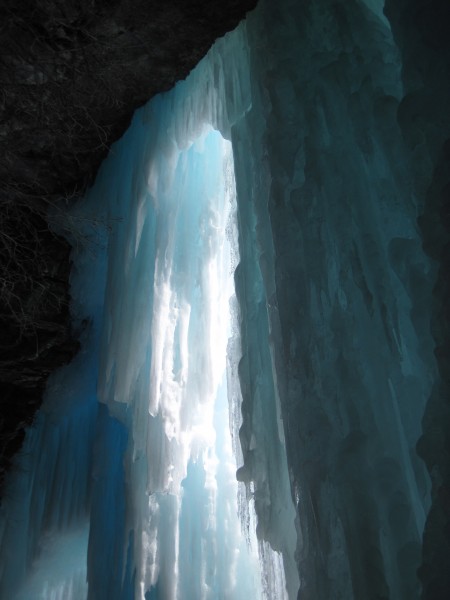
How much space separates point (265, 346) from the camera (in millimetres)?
2666

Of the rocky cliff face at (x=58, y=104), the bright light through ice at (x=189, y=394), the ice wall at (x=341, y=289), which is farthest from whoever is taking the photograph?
the rocky cliff face at (x=58, y=104)

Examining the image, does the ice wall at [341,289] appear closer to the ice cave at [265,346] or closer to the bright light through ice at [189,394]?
the ice cave at [265,346]

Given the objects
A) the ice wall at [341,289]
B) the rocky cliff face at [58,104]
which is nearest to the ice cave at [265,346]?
the ice wall at [341,289]

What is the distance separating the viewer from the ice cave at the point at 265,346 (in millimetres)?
1788

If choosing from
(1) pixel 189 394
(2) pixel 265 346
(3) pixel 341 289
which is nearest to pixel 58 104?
(1) pixel 189 394

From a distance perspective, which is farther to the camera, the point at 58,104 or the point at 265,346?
the point at 58,104

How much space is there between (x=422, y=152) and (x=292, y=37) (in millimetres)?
1504

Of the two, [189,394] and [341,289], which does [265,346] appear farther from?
[189,394]

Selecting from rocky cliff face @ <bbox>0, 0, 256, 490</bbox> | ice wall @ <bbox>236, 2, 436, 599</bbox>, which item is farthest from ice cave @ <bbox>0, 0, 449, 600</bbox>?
rocky cliff face @ <bbox>0, 0, 256, 490</bbox>

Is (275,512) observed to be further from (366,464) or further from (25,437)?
(25,437)

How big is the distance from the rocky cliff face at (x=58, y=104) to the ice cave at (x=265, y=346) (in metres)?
0.27

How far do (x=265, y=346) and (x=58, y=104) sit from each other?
11.6 ft

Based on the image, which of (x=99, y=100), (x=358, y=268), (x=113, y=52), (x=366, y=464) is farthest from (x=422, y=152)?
(x=99, y=100)

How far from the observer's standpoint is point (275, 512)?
7.61 ft
